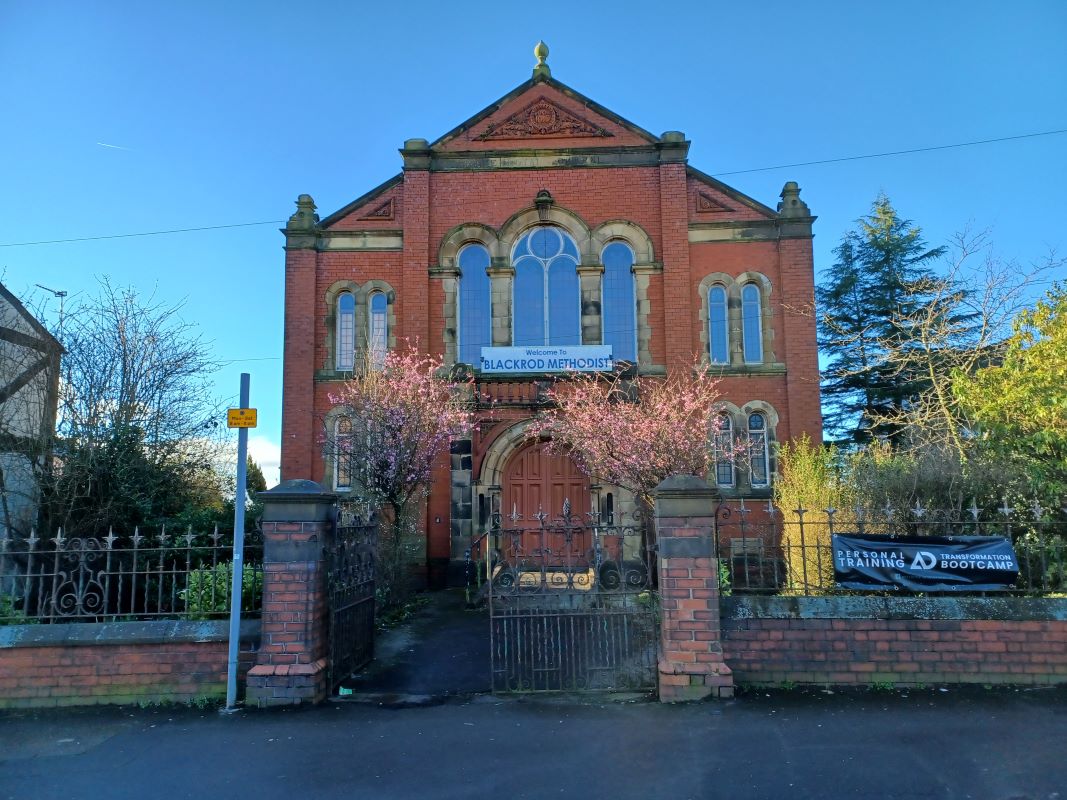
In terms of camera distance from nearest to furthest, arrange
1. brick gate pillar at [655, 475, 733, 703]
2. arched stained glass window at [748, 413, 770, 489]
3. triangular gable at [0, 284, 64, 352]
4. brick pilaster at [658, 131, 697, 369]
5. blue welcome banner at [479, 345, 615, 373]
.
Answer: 1. brick gate pillar at [655, 475, 733, 703]
2. triangular gable at [0, 284, 64, 352]
3. arched stained glass window at [748, 413, 770, 489]
4. blue welcome banner at [479, 345, 615, 373]
5. brick pilaster at [658, 131, 697, 369]

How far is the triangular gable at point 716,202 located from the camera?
16578mm

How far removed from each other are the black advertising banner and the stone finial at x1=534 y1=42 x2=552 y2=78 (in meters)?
14.2

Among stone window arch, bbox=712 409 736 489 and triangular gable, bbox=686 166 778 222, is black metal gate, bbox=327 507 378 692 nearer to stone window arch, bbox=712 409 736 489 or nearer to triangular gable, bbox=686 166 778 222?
stone window arch, bbox=712 409 736 489

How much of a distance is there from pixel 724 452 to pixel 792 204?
5898mm

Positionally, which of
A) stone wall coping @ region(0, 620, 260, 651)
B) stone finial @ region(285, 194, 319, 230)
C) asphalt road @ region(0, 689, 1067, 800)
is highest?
stone finial @ region(285, 194, 319, 230)

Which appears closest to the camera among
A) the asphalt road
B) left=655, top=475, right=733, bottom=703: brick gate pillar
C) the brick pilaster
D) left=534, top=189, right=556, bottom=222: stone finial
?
the asphalt road

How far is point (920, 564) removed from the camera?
6.78 metres

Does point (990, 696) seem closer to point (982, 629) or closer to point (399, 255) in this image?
point (982, 629)

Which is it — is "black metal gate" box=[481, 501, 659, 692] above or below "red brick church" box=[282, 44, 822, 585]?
below

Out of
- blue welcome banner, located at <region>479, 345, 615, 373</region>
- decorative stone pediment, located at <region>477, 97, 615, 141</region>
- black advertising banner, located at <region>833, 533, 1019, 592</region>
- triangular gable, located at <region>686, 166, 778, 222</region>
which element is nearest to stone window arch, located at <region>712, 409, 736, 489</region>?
blue welcome banner, located at <region>479, 345, 615, 373</region>

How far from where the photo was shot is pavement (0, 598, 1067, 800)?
468 centimetres

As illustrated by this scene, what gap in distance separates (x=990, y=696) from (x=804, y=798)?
2.82 m

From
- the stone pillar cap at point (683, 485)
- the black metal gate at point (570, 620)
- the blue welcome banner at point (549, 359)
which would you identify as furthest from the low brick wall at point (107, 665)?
the blue welcome banner at point (549, 359)

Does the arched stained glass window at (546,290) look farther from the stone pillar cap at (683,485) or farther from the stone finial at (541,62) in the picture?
the stone pillar cap at (683,485)
